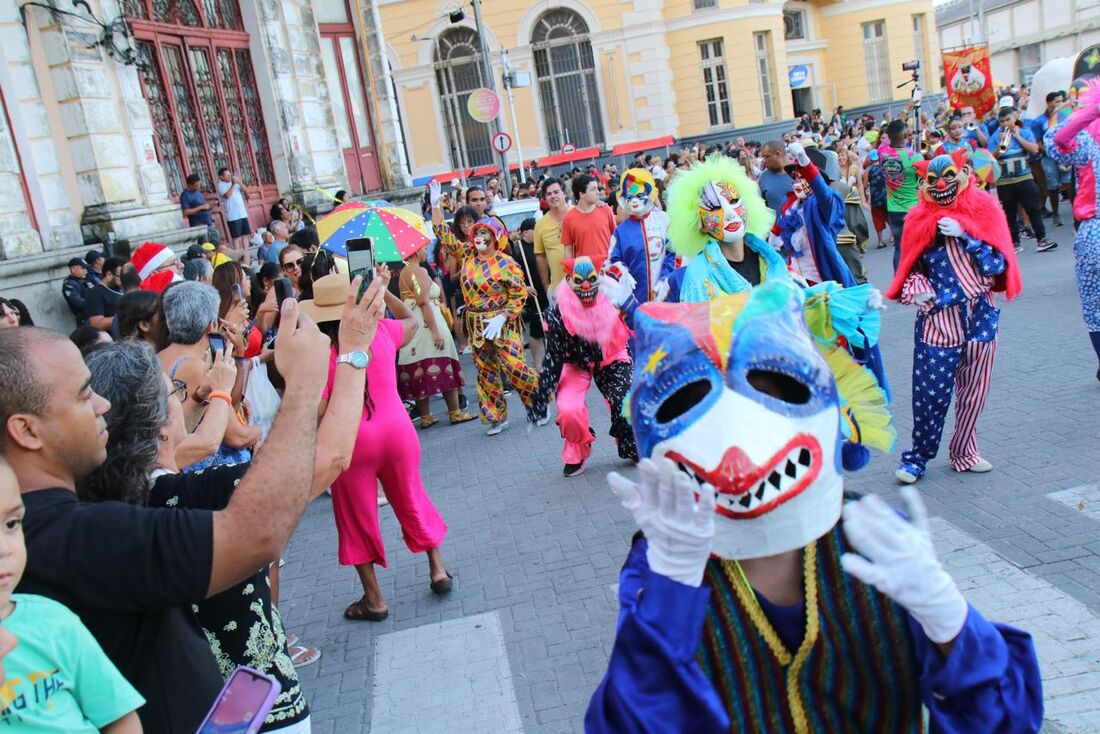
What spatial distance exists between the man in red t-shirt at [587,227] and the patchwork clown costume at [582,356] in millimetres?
2346

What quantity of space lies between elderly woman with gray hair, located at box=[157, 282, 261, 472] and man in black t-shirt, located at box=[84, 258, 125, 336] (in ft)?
15.8

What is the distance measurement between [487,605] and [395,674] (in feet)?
2.32

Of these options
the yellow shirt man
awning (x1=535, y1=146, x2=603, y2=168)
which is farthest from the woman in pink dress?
awning (x1=535, y1=146, x2=603, y2=168)

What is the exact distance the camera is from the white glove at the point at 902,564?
1.58m

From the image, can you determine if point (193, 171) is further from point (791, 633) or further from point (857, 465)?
point (791, 633)

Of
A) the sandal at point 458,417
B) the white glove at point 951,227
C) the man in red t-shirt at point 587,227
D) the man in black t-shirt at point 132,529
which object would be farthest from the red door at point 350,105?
the man in black t-shirt at point 132,529

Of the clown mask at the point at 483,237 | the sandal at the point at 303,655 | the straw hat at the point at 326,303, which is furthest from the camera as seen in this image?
the clown mask at the point at 483,237

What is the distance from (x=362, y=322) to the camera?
278 cm

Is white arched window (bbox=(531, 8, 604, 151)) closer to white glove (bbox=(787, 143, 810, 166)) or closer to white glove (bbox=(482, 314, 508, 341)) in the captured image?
white glove (bbox=(482, 314, 508, 341))

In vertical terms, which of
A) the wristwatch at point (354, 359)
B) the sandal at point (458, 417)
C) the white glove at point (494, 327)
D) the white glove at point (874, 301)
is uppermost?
the wristwatch at point (354, 359)

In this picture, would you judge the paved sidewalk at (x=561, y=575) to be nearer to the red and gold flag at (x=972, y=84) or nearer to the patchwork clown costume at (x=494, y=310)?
the patchwork clown costume at (x=494, y=310)

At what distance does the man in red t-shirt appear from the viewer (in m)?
8.87

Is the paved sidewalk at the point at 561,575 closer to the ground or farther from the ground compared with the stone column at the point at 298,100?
closer to the ground

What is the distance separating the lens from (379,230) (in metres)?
5.88
